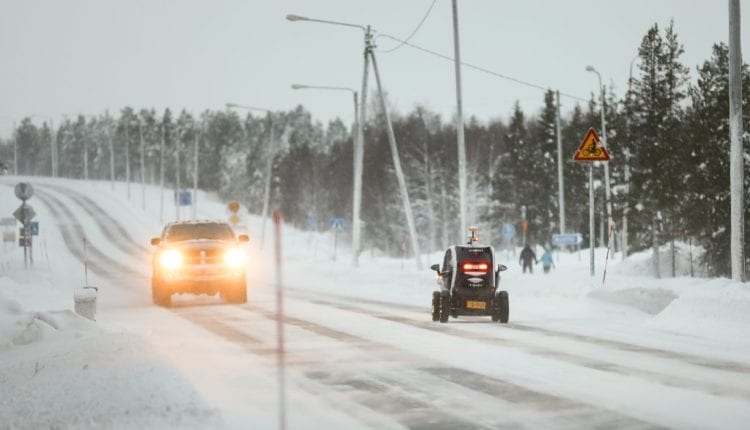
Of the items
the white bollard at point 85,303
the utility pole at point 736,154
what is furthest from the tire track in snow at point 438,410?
the utility pole at point 736,154

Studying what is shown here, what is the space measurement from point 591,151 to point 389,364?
1191 cm

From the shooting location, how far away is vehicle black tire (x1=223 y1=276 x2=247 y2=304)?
76.5ft

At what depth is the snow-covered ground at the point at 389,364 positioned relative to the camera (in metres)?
8.11

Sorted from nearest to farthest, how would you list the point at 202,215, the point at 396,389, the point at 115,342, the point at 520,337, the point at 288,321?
the point at 396,389 < the point at 115,342 < the point at 520,337 < the point at 288,321 < the point at 202,215

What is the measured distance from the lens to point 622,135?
4609 cm

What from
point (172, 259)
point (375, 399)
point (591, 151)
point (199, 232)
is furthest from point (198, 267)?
point (375, 399)

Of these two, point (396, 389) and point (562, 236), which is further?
point (562, 236)

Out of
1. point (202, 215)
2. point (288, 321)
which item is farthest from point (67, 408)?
point (202, 215)

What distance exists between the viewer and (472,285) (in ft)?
56.0

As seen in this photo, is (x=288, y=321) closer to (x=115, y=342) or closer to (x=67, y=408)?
(x=115, y=342)

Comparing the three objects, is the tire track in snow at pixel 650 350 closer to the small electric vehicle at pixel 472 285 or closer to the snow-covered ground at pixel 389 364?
the snow-covered ground at pixel 389 364

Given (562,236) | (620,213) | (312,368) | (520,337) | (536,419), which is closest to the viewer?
(536,419)

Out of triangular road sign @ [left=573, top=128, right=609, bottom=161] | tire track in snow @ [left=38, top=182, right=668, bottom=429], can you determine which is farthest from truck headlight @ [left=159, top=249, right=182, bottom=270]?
triangular road sign @ [left=573, top=128, right=609, bottom=161]

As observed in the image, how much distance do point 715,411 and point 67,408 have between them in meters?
5.79
